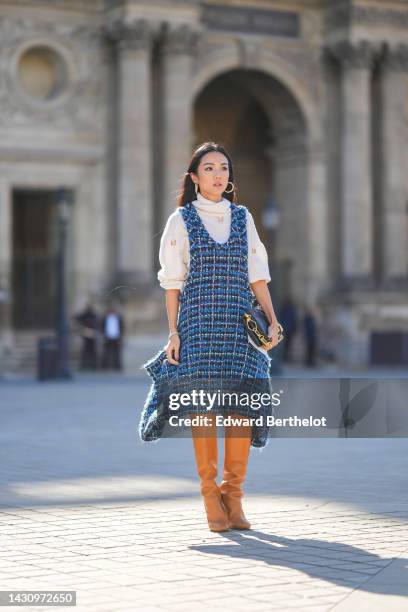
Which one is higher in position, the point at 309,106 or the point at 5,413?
the point at 309,106

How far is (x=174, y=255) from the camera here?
8.73 metres

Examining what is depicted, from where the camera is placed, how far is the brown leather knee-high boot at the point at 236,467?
859 centimetres

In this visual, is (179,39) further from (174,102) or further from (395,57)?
(395,57)

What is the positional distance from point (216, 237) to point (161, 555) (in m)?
1.98

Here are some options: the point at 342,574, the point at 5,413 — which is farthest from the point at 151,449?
the point at 342,574

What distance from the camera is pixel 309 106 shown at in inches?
1566

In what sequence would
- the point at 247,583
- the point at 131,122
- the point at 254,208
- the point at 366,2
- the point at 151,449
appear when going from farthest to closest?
the point at 254,208 → the point at 366,2 → the point at 131,122 → the point at 151,449 → the point at 247,583

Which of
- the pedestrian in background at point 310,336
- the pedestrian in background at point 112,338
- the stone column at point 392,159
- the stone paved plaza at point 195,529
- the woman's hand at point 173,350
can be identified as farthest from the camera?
the stone column at point 392,159

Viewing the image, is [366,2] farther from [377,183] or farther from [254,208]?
[254,208]

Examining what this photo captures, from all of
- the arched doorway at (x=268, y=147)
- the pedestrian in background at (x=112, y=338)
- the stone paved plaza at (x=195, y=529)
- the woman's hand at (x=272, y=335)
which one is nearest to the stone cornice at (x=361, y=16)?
the arched doorway at (x=268, y=147)

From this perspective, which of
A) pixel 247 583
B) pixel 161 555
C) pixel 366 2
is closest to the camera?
pixel 247 583

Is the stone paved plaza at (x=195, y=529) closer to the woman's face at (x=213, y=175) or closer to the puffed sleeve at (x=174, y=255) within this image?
the puffed sleeve at (x=174, y=255)

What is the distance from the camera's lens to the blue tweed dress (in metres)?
8.56

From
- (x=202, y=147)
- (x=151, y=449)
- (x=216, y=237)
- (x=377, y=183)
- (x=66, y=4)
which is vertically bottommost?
(x=151, y=449)
